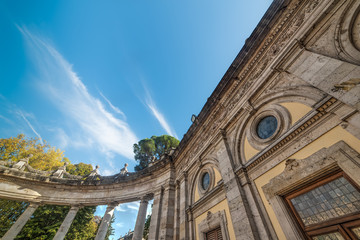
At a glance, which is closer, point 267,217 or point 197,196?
point 267,217

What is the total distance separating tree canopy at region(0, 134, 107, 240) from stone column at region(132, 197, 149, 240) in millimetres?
9344

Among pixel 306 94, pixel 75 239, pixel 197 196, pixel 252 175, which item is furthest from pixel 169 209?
pixel 75 239

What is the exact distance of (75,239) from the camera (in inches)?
551

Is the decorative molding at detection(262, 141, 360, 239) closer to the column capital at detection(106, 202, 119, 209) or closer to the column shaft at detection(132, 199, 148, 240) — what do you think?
the column shaft at detection(132, 199, 148, 240)

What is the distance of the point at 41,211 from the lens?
1430cm

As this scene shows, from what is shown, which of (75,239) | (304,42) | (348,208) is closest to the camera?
→ (348,208)

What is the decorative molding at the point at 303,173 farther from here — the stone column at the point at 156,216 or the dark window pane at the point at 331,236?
the stone column at the point at 156,216

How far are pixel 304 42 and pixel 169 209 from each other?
33.1ft

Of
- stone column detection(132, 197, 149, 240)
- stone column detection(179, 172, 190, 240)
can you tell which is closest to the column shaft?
stone column detection(132, 197, 149, 240)

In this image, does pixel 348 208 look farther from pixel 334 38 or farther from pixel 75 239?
pixel 75 239

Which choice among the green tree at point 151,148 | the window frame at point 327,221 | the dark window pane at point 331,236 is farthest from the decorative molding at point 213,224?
the green tree at point 151,148

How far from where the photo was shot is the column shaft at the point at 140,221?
929 centimetres

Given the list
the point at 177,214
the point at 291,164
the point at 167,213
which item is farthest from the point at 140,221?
the point at 291,164

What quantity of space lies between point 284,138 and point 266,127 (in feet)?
3.62
